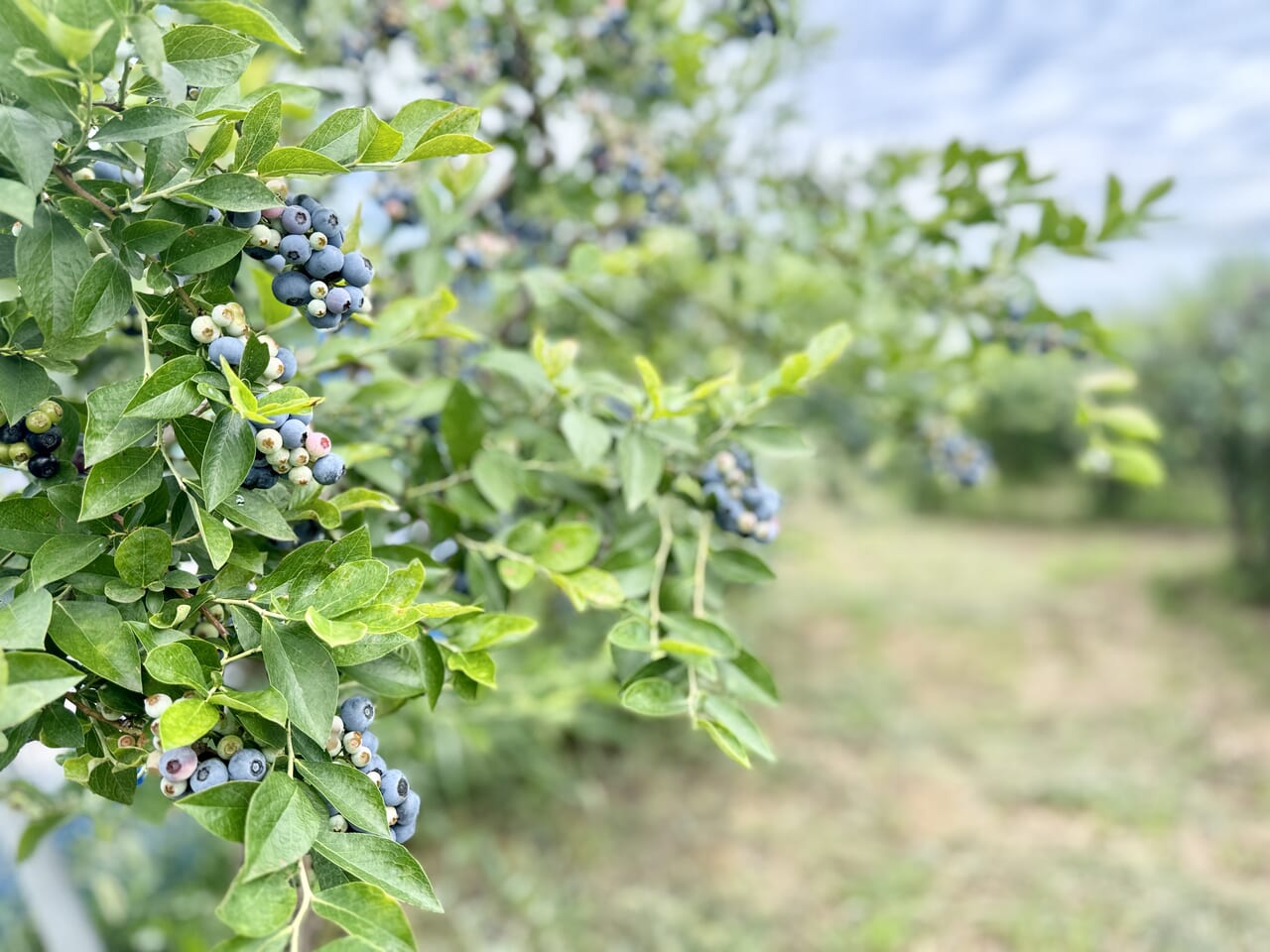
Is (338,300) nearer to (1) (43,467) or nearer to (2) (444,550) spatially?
(1) (43,467)

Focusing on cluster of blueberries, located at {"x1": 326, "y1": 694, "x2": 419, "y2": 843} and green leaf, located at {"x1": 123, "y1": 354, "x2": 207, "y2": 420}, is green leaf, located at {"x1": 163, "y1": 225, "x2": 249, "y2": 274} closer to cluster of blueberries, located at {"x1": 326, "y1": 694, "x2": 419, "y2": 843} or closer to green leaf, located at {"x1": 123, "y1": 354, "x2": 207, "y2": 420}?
green leaf, located at {"x1": 123, "y1": 354, "x2": 207, "y2": 420}

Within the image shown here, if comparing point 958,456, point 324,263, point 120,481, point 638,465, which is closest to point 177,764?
point 120,481

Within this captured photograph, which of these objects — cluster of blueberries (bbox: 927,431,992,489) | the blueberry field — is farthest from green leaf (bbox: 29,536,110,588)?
cluster of blueberries (bbox: 927,431,992,489)

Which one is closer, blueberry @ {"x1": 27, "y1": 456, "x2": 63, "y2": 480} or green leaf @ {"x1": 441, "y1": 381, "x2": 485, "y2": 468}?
blueberry @ {"x1": 27, "y1": 456, "x2": 63, "y2": 480}

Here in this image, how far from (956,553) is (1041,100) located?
9.27 feet

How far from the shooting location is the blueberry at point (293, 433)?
1.29 ft

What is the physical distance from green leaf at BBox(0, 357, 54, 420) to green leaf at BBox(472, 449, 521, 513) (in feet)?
0.96

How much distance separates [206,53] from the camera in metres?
0.36

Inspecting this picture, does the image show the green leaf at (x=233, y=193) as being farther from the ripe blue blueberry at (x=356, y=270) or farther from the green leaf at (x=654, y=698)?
the green leaf at (x=654, y=698)

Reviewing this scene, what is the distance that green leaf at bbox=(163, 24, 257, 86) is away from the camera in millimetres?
356

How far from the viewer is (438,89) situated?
1.05 metres

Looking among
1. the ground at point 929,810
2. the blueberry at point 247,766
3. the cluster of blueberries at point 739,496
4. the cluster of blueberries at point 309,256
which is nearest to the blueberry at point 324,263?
the cluster of blueberries at point 309,256

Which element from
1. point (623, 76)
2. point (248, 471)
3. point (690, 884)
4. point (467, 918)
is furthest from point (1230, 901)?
point (248, 471)

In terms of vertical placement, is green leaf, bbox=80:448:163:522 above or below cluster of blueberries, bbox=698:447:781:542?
above
